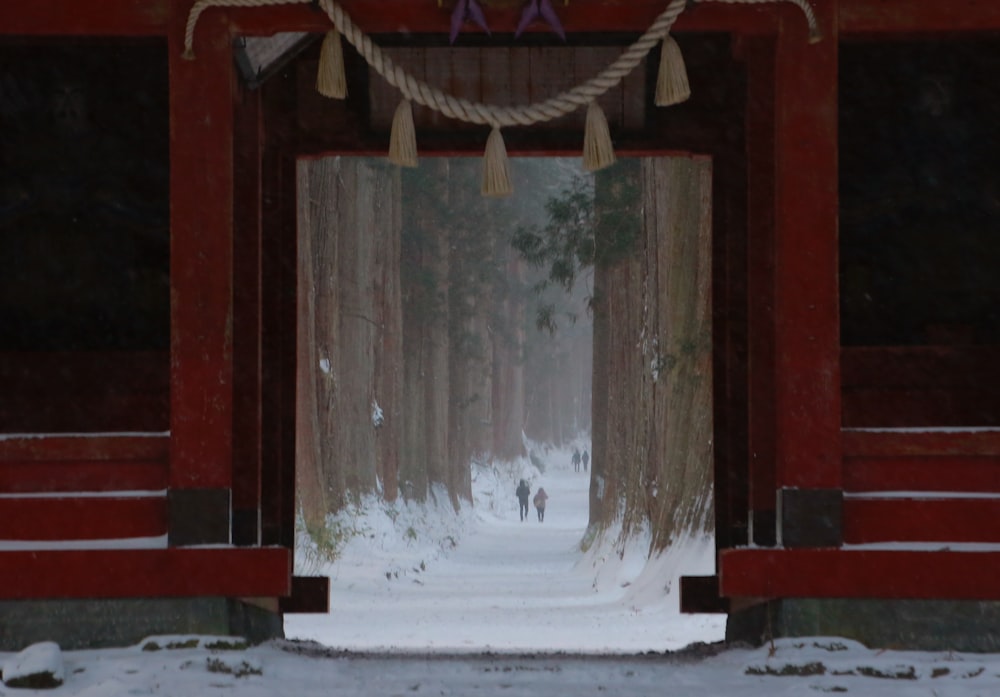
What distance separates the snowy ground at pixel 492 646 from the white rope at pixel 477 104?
112 inches

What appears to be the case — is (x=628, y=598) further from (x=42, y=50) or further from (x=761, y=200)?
(x=42, y=50)

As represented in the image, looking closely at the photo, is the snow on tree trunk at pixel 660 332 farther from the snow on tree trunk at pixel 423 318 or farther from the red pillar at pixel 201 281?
the red pillar at pixel 201 281

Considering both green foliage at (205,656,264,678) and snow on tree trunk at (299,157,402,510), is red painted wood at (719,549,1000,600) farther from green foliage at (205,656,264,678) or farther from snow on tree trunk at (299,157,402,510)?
snow on tree trunk at (299,157,402,510)

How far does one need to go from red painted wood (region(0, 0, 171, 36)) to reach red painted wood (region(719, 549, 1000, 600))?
411 cm

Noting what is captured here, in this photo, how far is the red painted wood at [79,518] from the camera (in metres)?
7.79

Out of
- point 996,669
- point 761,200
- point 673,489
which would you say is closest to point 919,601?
point 996,669

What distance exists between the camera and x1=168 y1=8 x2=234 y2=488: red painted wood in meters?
7.70

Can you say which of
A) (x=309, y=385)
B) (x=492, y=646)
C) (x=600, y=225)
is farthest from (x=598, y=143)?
(x=309, y=385)

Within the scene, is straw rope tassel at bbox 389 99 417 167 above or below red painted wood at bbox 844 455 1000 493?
above

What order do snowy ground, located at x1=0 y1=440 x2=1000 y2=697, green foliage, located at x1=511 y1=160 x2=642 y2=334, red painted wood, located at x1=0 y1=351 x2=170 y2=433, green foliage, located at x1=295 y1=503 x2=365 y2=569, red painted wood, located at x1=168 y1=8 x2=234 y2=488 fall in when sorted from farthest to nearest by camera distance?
1. green foliage, located at x1=511 y1=160 x2=642 y2=334
2. green foliage, located at x1=295 y1=503 x2=365 y2=569
3. red painted wood, located at x1=0 y1=351 x2=170 y2=433
4. red painted wood, located at x1=168 y1=8 x2=234 y2=488
5. snowy ground, located at x1=0 y1=440 x2=1000 y2=697

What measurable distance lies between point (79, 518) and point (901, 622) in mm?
4229

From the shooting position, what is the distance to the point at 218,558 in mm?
7688

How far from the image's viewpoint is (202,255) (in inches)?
305

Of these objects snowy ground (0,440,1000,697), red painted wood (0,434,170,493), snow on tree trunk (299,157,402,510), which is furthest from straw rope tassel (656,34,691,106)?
snow on tree trunk (299,157,402,510)
